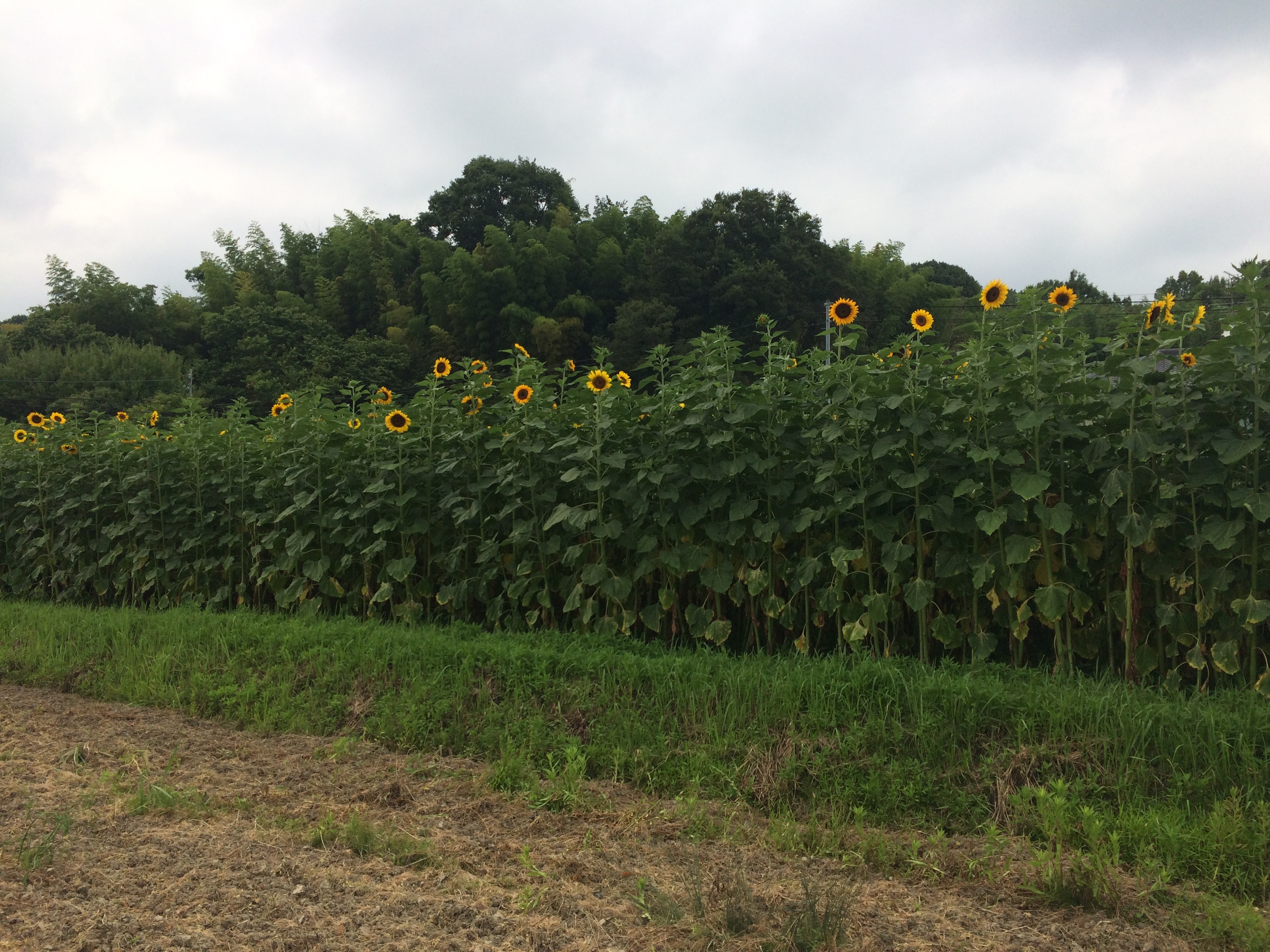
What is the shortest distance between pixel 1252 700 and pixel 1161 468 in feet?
3.86

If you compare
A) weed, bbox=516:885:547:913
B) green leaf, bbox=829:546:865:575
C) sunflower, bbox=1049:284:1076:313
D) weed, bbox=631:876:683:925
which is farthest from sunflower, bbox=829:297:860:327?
weed, bbox=516:885:547:913

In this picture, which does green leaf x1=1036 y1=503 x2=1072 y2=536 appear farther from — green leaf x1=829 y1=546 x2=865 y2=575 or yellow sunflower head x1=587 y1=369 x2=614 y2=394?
yellow sunflower head x1=587 y1=369 x2=614 y2=394

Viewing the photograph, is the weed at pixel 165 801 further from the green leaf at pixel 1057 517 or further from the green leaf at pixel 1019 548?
the green leaf at pixel 1057 517

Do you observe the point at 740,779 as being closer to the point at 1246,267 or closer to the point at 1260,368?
the point at 1260,368

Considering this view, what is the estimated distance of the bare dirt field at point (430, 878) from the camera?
278cm

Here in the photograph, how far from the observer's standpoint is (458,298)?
4144cm

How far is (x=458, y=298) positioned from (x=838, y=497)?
126 ft

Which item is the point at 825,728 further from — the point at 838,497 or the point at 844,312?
the point at 844,312

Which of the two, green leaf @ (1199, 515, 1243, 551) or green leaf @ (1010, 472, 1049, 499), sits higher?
green leaf @ (1010, 472, 1049, 499)

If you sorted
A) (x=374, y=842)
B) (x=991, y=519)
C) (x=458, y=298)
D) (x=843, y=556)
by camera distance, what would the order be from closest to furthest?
(x=374, y=842) < (x=991, y=519) < (x=843, y=556) < (x=458, y=298)

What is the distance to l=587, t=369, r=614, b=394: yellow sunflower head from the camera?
18.7 ft

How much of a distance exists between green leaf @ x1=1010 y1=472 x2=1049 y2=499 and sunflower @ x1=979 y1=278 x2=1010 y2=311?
39.3 inches

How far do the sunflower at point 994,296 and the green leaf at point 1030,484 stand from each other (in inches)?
39.3

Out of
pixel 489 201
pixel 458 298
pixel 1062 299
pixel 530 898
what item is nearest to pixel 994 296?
pixel 1062 299
